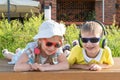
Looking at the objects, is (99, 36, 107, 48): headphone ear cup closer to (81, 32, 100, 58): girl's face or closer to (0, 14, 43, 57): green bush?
(81, 32, 100, 58): girl's face

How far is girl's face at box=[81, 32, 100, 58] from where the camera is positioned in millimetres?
3404

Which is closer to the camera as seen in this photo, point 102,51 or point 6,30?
point 102,51

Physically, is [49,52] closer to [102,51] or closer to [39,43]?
[39,43]

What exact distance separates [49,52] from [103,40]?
18.1 inches

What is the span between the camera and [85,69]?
11.5 feet

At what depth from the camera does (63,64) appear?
3.46 meters

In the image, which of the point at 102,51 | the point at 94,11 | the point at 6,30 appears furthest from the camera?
the point at 94,11

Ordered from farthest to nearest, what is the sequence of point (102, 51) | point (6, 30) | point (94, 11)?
point (94, 11), point (6, 30), point (102, 51)

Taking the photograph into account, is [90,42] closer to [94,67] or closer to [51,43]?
[94,67]

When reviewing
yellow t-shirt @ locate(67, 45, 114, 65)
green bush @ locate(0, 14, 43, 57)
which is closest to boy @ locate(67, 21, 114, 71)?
yellow t-shirt @ locate(67, 45, 114, 65)

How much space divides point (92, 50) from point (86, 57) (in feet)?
0.38

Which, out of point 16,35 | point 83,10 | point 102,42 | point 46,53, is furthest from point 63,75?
point 83,10

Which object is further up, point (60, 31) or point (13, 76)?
point (60, 31)

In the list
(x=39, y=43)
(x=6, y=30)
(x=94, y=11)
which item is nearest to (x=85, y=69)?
(x=39, y=43)
